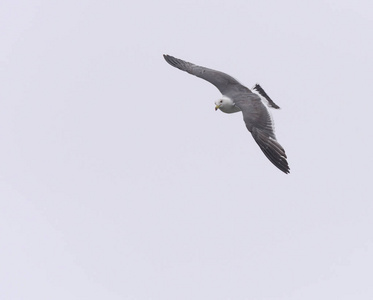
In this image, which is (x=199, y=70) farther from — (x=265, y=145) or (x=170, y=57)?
(x=265, y=145)

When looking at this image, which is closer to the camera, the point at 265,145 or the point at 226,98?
the point at 265,145

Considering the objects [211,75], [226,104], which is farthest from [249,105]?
[211,75]

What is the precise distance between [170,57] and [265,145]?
948 centimetres

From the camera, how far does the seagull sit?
116 feet

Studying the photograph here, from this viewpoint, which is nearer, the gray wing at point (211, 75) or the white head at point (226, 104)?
the white head at point (226, 104)

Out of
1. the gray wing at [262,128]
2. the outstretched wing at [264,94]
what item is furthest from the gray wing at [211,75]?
the gray wing at [262,128]

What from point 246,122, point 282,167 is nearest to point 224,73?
point 246,122

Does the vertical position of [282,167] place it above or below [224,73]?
below

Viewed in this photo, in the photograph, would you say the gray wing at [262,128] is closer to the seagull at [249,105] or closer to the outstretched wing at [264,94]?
the seagull at [249,105]

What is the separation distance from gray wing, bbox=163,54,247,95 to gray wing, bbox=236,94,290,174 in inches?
60.8

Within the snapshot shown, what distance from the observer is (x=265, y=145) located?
117 ft

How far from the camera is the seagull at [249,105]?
35.5 metres

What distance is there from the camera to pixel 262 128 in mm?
36500

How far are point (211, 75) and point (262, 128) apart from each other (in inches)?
229
